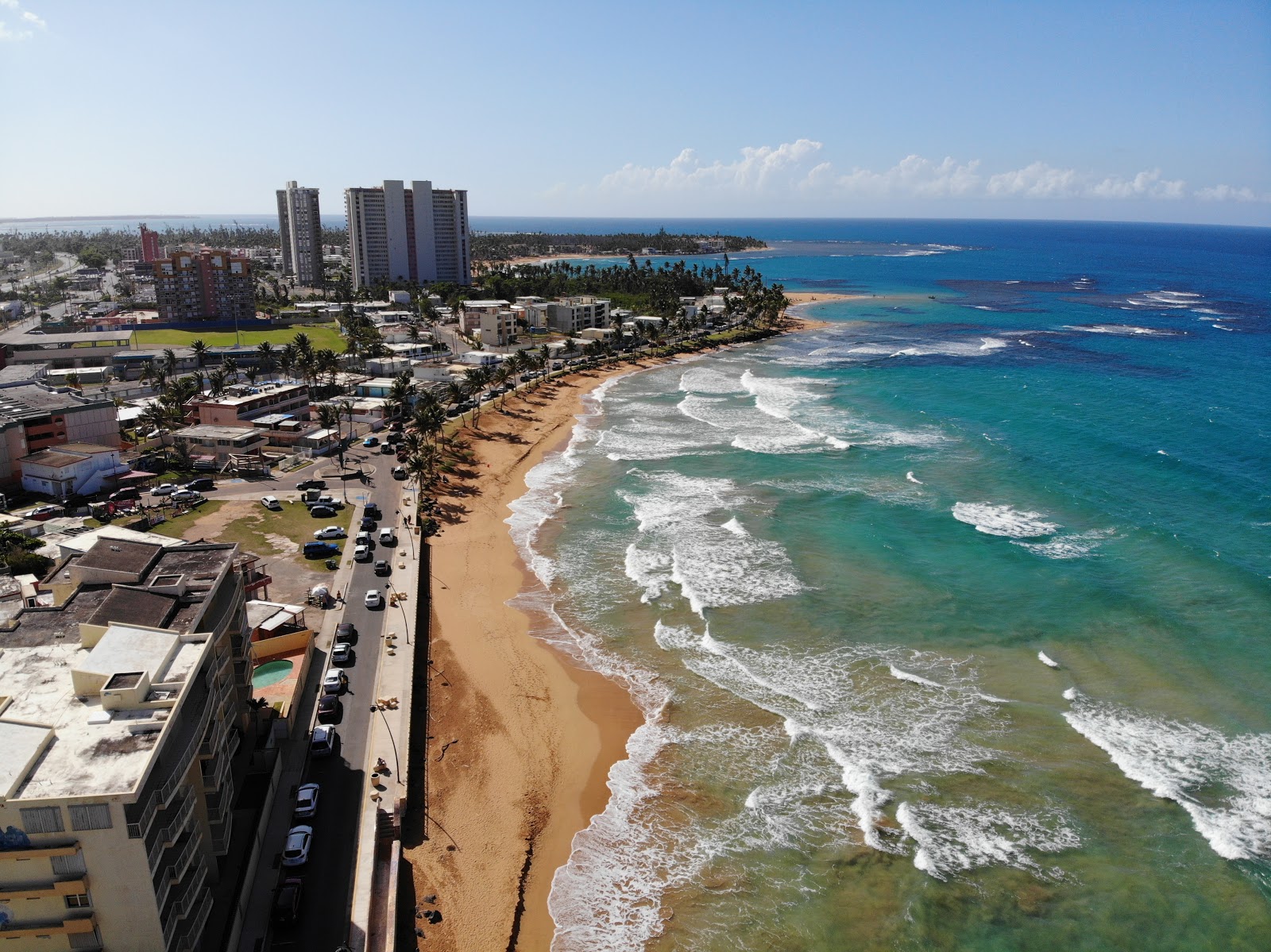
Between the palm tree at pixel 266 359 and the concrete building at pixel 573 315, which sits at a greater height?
the concrete building at pixel 573 315

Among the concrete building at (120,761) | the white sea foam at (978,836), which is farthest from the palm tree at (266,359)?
the white sea foam at (978,836)

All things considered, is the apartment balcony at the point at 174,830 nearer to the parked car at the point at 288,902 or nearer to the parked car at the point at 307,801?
the parked car at the point at 288,902

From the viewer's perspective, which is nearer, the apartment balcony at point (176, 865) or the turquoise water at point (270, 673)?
the apartment balcony at point (176, 865)

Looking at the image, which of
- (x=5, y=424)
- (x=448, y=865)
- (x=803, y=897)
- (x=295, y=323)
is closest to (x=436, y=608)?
(x=448, y=865)

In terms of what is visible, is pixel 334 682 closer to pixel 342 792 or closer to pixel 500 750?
pixel 342 792

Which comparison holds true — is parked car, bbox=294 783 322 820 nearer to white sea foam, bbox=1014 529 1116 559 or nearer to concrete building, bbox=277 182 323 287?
white sea foam, bbox=1014 529 1116 559

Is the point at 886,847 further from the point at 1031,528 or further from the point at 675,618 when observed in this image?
the point at 1031,528

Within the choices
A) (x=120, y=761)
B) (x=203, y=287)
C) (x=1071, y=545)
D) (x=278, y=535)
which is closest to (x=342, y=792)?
(x=120, y=761)
